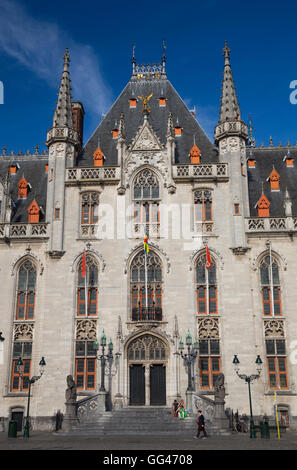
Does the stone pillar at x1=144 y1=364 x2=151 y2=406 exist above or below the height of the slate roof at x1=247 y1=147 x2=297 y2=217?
below

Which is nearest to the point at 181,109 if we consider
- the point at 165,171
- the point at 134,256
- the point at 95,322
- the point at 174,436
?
the point at 165,171

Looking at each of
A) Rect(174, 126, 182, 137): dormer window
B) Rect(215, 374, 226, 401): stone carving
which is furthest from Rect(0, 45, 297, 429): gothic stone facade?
Rect(215, 374, 226, 401): stone carving

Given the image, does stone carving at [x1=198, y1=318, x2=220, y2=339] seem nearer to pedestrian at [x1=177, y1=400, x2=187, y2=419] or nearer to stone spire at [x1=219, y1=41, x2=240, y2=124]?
pedestrian at [x1=177, y1=400, x2=187, y2=419]

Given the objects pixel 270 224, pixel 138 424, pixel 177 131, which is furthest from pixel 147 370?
pixel 177 131

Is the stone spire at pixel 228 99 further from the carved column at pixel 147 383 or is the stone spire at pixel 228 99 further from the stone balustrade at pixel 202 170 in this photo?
the carved column at pixel 147 383

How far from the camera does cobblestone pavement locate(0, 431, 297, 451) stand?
854 inches

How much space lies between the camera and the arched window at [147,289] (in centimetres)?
3522

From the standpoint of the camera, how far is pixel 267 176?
1617 inches

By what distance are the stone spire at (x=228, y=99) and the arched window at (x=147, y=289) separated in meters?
12.3

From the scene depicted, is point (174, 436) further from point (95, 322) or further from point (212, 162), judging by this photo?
point (212, 162)

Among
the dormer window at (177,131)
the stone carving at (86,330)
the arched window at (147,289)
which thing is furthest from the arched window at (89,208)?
the dormer window at (177,131)

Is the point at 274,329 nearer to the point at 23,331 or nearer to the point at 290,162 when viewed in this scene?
the point at 290,162

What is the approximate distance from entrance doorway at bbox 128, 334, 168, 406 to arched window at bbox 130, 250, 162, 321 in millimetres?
1556

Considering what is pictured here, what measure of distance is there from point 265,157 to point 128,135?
37.8 feet
